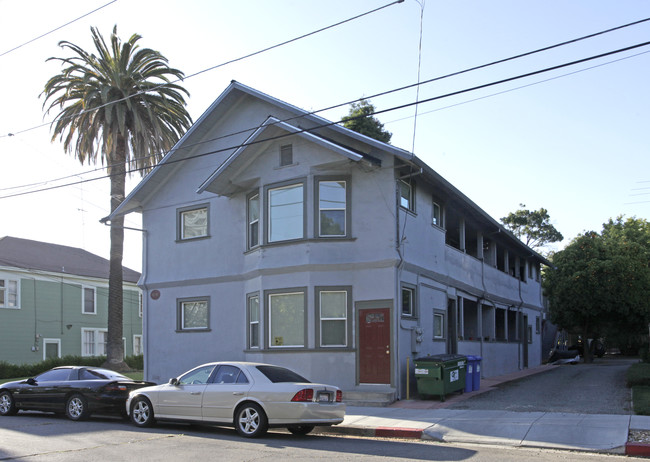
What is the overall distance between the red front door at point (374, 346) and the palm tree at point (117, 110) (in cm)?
1359

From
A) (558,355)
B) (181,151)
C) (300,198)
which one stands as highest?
(181,151)

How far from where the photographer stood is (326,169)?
18375mm

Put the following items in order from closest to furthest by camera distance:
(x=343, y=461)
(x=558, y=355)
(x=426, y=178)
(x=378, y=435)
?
1. (x=343, y=461)
2. (x=378, y=435)
3. (x=426, y=178)
4. (x=558, y=355)

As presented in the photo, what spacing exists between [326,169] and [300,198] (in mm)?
1110

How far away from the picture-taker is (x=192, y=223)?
22.6 m

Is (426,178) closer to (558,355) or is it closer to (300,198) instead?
(300,198)

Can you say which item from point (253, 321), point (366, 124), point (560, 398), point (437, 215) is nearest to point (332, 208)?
point (253, 321)

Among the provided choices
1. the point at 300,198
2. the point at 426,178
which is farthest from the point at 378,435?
the point at 426,178

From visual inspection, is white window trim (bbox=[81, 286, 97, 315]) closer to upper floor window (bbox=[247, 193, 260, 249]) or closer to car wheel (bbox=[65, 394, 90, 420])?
upper floor window (bbox=[247, 193, 260, 249])

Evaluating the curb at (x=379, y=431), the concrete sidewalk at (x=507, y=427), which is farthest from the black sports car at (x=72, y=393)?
Result: the concrete sidewalk at (x=507, y=427)

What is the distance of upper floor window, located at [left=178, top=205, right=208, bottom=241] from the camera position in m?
22.3

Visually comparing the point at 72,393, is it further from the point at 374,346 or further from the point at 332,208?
the point at 332,208

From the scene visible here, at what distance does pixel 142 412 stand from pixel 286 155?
8675 millimetres

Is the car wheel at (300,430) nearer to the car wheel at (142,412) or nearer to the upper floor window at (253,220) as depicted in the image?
the car wheel at (142,412)
